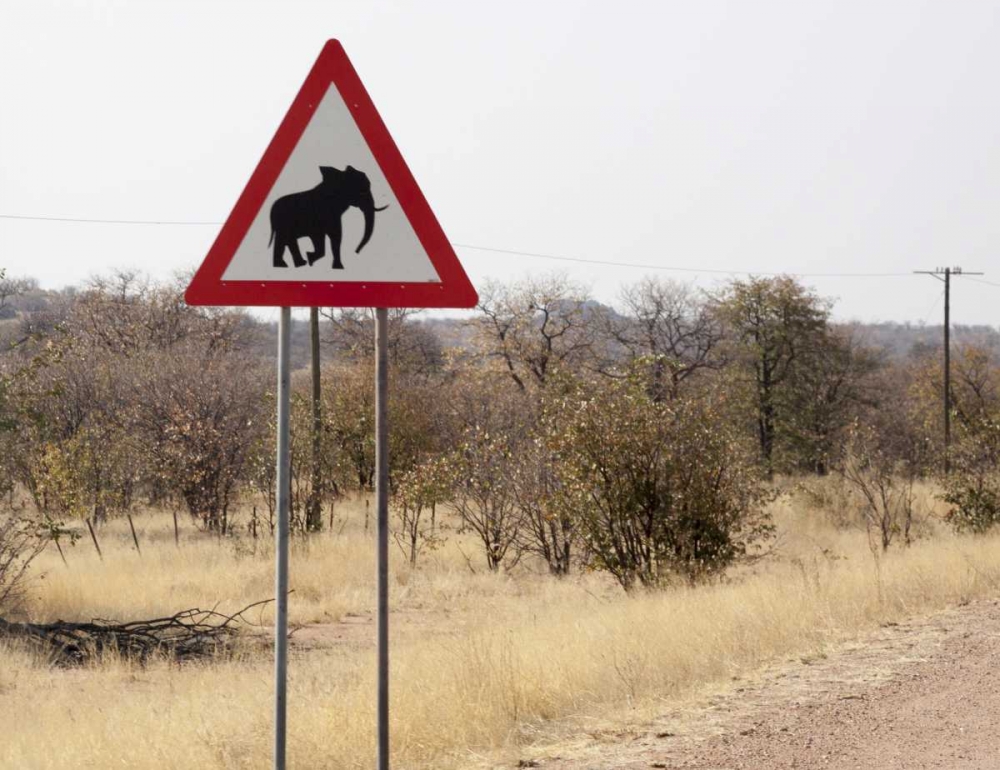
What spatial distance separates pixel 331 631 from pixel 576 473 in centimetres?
322

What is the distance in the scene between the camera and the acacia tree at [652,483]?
11.6 meters

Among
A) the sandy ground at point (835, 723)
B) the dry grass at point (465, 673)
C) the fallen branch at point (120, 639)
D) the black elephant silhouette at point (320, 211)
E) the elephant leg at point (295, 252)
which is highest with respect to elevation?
the black elephant silhouette at point (320, 211)

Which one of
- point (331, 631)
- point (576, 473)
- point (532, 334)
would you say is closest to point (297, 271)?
point (576, 473)

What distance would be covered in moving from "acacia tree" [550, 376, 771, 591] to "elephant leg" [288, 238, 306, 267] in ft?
27.3

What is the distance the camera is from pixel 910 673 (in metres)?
5.65

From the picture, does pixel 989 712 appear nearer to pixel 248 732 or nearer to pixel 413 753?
pixel 413 753

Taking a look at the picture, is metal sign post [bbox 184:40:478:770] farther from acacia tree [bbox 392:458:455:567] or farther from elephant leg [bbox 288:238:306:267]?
acacia tree [bbox 392:458:455:567]

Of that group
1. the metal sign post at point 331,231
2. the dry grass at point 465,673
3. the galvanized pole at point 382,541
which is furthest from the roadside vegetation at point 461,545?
the metal sign post at point 331,231

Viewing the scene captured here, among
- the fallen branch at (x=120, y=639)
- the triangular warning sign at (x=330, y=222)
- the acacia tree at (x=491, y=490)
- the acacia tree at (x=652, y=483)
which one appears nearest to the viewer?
the triangular warning sign at (x=330, y=222)

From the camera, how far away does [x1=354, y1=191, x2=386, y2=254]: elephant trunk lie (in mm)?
3545

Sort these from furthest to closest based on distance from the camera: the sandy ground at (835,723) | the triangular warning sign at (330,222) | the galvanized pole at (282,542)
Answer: the sandy ground at (835,723)
the triangular warning sign at (330,222)
the galvanized pole at (282,542)

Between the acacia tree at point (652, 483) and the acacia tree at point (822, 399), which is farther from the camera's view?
the acacia tree at point (822, 399)

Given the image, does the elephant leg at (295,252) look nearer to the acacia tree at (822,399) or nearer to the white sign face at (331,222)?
the white sign face at (331,222)

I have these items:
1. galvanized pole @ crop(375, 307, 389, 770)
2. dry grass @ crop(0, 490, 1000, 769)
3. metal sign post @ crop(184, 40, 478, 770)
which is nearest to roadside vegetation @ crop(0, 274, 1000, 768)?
dry grass @ crop(0, 490, 1000, 769)
